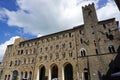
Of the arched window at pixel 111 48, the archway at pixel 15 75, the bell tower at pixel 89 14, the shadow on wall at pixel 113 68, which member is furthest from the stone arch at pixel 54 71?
the bell tower at pixel 89 14

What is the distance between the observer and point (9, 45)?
5066cm

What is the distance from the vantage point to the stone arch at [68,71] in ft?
115

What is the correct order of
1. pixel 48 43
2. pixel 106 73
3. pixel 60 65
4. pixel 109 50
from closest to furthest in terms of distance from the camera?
pixel 106 73 → pixel 109 50 → pixel 60 65 → pixel 48 43

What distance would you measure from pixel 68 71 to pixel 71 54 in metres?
5.78

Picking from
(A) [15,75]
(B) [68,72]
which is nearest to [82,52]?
(B) [68,72]

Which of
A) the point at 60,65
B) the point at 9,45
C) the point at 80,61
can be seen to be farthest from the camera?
the point at 9,45

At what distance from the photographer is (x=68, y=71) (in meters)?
36.2

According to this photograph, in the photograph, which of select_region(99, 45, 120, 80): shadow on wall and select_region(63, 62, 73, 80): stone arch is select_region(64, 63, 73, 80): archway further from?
select_region(99, 45, 120, 80): shadow on wall

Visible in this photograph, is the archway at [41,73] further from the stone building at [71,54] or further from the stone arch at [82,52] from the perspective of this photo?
the stone arch at [82,52]

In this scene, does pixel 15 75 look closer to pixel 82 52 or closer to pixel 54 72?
pixel 54 72

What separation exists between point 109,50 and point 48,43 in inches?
794

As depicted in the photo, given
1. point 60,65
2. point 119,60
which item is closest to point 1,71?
point 60,65

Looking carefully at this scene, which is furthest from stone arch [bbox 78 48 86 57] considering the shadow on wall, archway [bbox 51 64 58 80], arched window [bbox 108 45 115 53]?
archway [bbox 51 64 58 80]

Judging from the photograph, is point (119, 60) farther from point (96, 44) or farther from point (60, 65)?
point (60, 65)
